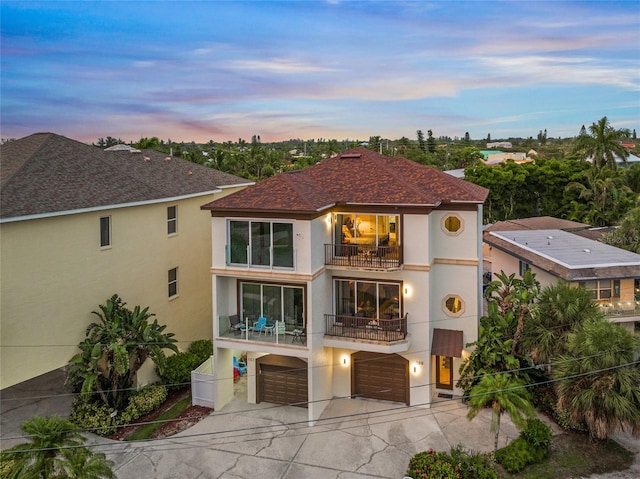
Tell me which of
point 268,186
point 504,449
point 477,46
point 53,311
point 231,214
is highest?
point 477,46

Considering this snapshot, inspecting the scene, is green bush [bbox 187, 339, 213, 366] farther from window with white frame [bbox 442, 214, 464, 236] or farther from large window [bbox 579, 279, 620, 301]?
large window [bbox 579, 279, 620, 301]

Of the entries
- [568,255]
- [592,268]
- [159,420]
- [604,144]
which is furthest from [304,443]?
[604,144]

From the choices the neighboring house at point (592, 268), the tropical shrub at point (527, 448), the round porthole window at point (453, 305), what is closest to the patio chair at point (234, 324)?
the round porthole window at point (453, 305)

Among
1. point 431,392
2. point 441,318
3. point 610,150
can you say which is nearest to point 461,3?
point 441,318

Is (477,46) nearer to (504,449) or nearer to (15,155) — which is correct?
(504,449)

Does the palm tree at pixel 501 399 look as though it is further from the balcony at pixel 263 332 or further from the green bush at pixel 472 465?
the balcony at pixel 263 332
